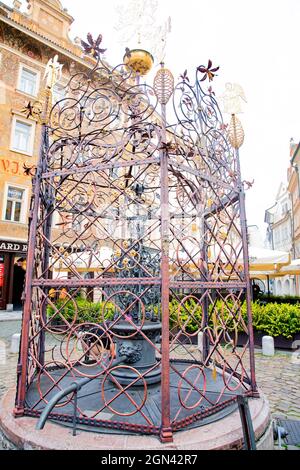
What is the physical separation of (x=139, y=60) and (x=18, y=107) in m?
17.2

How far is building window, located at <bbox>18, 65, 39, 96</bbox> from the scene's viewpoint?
18.0m

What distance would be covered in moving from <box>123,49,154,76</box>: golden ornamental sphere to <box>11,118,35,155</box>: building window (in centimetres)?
1609

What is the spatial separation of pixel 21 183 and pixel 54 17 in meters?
11.2

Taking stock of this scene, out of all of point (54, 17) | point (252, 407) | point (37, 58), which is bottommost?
point (252, 407)

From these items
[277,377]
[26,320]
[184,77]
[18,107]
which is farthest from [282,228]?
[26,320]

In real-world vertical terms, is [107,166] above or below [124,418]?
above

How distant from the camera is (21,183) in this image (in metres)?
17.4

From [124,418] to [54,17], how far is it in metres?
23.4

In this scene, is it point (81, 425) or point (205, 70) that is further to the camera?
point (205, 70)

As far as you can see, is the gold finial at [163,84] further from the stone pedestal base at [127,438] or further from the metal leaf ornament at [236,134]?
the stone pedestal base at [127,438]
